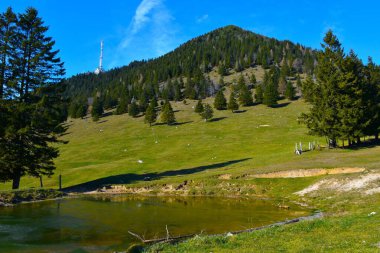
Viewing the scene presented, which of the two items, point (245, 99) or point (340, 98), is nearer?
point (340, 98)

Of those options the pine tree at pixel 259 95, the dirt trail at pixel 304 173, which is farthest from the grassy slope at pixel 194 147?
the pine tree at pixel 259 95

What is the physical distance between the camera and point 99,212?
2978 cm

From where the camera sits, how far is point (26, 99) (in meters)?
43.4

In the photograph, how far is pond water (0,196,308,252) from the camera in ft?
64.2

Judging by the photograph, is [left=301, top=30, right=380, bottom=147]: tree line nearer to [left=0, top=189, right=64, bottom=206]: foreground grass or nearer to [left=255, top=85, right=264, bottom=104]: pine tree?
[left=0, top=189, right=64, bottom=206]: foreground grass

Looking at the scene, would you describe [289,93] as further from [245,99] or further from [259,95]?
[245,99]

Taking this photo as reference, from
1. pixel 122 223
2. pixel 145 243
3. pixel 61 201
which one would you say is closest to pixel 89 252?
pixel 145 243

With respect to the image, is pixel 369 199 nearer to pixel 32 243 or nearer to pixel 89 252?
pixel 89 252

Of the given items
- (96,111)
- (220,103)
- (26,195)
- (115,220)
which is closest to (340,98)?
(115,220)

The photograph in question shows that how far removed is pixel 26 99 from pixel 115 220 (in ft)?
81.9

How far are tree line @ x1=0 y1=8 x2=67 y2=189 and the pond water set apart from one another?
8785 millimetres

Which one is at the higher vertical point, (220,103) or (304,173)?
(220,103)

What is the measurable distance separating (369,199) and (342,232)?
14.1 meters

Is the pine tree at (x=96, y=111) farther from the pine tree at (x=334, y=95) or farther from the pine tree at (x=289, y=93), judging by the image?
the pine tree at (x=334, y=95)
